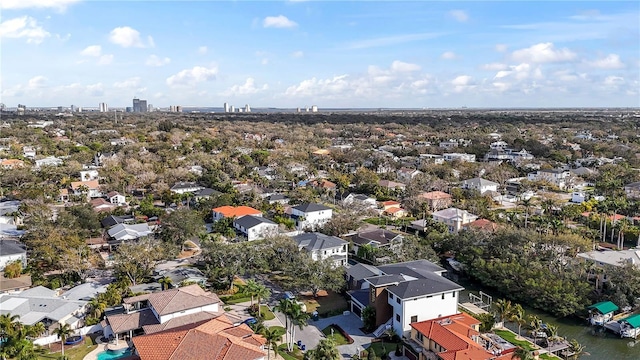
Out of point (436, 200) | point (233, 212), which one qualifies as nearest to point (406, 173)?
point (436, 200)

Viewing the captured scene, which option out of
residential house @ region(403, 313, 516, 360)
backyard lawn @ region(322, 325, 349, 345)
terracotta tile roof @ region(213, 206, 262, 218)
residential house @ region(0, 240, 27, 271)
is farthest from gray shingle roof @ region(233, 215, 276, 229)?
residential house @ region(403, 313, 516, 360)

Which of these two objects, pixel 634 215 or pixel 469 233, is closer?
pixel 469 233

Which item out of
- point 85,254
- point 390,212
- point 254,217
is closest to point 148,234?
point 85,254

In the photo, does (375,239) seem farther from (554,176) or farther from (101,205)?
(554,176)

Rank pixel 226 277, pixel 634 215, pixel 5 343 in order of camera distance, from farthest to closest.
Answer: pixel 634 215
pixel 226 277
pixel 5 343

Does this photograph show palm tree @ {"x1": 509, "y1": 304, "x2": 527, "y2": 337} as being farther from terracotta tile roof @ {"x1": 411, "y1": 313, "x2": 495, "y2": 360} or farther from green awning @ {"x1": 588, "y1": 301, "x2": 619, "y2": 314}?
green awning @ {"x1": 588, "y1": 301, "x2": 619, "y2": 314}

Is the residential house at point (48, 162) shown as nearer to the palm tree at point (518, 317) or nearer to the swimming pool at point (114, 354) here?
the swimming pool at point (114, 354)

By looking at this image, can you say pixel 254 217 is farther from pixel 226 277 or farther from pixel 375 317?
pixel 375 317
